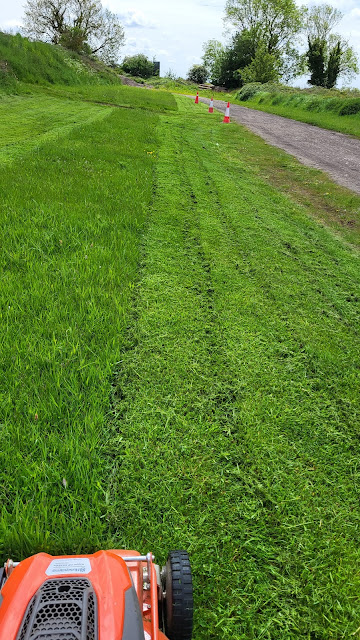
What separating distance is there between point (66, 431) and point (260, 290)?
7.43 ft

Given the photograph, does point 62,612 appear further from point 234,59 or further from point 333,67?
point 234,59

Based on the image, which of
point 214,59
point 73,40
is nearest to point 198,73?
point 214,59

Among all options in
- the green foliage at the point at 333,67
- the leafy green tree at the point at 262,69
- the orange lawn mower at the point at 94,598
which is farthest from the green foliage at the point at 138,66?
the orange lawn mower at the point at 94,598

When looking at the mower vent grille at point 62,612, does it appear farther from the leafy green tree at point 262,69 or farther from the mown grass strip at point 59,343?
the leafy green tree at point 262,69

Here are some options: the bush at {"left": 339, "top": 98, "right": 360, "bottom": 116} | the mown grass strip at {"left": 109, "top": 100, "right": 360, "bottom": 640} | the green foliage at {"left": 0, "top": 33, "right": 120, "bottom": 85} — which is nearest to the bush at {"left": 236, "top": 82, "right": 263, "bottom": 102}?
Answer: the green foliage at {"left": 0, "top": 33, "right": 120, "bottom": 85}

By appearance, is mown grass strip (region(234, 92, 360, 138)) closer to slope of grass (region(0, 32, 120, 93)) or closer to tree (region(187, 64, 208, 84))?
slope of grass (region(0, 32, 120, 93))

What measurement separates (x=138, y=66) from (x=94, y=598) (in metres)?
56.1

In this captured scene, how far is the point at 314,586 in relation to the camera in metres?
1.62

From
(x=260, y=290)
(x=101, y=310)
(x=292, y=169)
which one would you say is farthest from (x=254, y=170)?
(x=101, y=310)

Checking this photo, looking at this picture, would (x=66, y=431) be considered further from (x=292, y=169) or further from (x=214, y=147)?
(x=214, y=147)

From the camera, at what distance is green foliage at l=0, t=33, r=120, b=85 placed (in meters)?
17.9

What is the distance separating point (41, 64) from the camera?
20000 mm

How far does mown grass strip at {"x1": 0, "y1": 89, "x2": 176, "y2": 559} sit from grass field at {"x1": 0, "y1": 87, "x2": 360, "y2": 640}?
1 centimetres

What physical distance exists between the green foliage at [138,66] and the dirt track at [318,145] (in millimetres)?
37169
